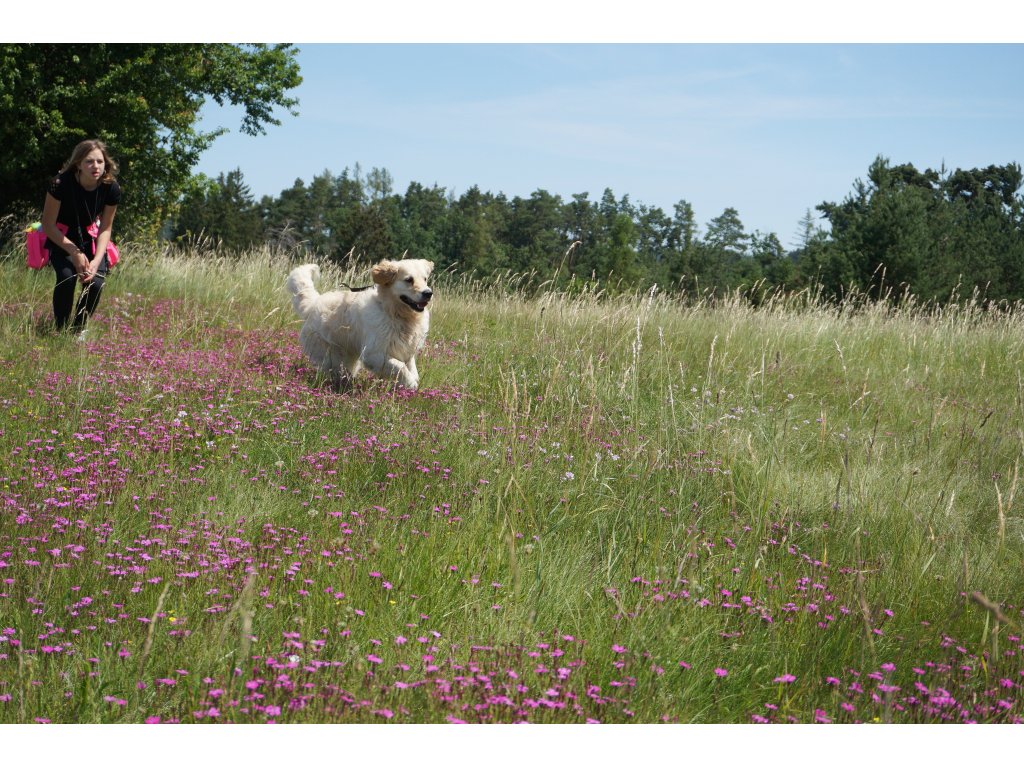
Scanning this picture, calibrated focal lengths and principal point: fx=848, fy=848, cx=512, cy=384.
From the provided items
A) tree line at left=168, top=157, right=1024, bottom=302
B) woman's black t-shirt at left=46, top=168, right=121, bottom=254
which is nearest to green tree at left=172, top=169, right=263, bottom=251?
tree line at left=168, top=157, right=1024, bottom=302

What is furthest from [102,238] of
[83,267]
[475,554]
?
[475,554]

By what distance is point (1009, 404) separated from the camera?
8039 mm

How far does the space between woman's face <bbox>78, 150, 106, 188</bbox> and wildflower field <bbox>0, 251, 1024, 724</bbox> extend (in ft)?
5.32

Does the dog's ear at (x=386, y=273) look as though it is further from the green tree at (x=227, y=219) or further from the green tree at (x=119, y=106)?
the green tree at (x=227, y=219)

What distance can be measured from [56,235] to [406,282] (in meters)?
3.43

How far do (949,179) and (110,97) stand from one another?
6491cm

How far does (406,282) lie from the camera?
23.5 feet

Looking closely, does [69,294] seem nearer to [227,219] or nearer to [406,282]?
[406,282]

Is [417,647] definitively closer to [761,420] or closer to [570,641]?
[570,641]

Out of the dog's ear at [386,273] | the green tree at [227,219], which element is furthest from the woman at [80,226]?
the green tree at [227,219]

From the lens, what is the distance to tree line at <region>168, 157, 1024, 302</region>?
41.2 m

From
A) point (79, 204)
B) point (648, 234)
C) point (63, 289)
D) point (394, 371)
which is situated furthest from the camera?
point (648, 234)

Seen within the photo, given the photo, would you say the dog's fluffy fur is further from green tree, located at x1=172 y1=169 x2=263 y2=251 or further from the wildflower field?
green tree, located at x1=172 y1=169 x2=263 y2=251

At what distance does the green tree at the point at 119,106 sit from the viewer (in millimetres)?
16000
